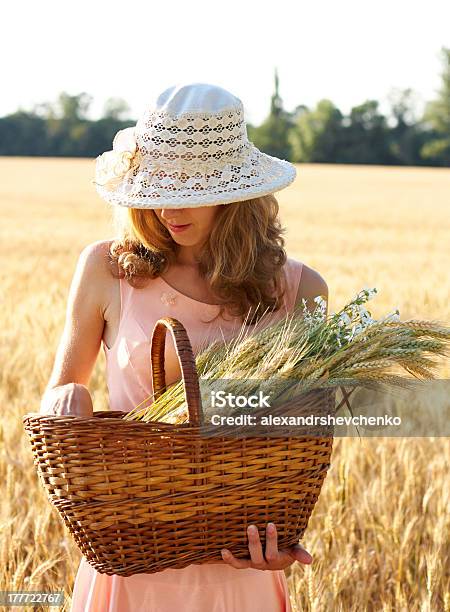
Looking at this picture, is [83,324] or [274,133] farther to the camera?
[274,133]

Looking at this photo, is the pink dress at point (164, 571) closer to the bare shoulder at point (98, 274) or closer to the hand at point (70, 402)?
the bare shoulder at point (98, 274)

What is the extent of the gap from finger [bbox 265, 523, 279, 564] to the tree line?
52.5 meters

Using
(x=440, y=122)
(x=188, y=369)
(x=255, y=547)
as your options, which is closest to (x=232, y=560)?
(x=255, y=547)

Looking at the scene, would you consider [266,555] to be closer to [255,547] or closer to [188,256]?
[255,547]

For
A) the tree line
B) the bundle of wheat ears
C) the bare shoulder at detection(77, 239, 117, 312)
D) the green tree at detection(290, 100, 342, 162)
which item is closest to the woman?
the bare shoulder at detection(77, 239, 117, 312)

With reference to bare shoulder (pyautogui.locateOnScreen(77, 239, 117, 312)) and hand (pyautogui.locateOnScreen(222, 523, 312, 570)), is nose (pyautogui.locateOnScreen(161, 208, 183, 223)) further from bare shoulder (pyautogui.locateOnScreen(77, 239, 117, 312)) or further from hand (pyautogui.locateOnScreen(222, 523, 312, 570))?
hand (pyautogui.locateOnScreen(222, 523, 312, 570))

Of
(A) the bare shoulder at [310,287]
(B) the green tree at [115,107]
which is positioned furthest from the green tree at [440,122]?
(A) the bare shoulder at [310,287]

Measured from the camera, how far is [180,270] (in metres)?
2.06

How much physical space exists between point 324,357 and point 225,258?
45 centimetres

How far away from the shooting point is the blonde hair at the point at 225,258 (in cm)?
198

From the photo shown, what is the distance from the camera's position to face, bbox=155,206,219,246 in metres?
1.91

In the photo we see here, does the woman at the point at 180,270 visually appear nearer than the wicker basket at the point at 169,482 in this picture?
No

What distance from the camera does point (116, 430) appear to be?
4.89ft

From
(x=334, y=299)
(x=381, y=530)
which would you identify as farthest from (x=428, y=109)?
(x=381, y=530)
